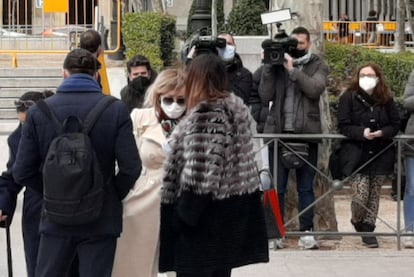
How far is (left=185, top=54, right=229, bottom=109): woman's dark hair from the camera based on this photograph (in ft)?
20.1

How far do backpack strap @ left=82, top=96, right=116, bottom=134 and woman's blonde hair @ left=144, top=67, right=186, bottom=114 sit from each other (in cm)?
73

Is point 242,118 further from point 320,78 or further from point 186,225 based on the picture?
point 320,78

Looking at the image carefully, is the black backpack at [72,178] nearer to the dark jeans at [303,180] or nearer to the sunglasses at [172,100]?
the sunglasses at [172,100]

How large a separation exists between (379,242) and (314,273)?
5.55 ft

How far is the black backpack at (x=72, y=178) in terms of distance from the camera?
571cm

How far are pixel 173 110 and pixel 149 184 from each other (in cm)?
49

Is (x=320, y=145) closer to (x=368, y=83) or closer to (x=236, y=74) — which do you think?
(x=368, y=83)

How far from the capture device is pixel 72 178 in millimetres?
5703

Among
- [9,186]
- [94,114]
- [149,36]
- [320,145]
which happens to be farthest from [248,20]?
[94,114]

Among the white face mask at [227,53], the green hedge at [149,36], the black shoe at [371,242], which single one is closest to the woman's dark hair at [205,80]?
the white face mask at [227,53]

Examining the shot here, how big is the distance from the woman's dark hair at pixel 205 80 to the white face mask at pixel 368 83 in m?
3.57

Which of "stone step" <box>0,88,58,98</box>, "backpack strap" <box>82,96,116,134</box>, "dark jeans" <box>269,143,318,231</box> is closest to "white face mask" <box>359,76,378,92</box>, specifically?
"dark jeans" <box>269,143,318,231</box>

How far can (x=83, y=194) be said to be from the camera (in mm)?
5750

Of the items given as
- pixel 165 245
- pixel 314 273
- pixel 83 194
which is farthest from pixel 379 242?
pixel 83 194
